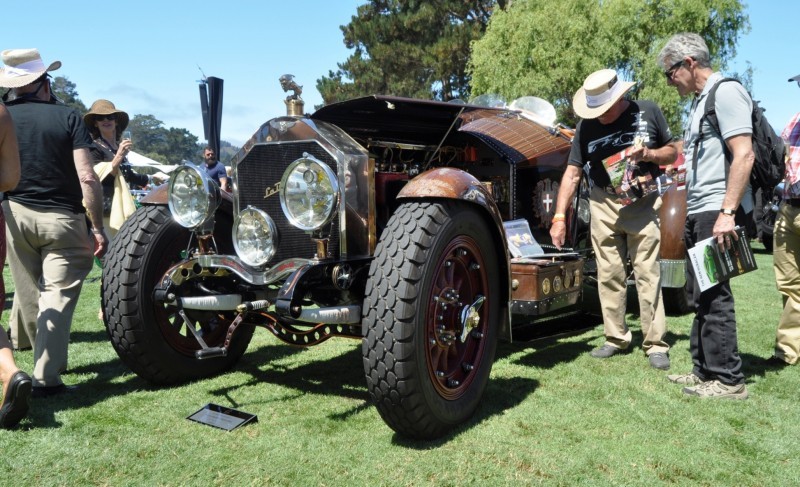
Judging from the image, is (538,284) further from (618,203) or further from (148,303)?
(148,303)

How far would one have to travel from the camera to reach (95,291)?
287 inches

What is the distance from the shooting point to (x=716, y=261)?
328 cm

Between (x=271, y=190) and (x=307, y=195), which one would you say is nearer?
(x=307, y=195)

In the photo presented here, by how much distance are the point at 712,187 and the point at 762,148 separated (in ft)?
1.06

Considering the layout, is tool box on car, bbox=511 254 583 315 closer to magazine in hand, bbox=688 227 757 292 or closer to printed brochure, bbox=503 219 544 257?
printed brochure, bbox=503 219 544 257

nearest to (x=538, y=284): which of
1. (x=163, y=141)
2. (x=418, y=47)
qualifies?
(x=418, y=47)

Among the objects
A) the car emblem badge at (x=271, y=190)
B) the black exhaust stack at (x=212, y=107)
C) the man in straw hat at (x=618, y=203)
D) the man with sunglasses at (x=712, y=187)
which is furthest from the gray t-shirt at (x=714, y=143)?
the black exhaust stack at (x=212, y=107)

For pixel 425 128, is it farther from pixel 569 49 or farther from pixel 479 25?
pixel 479 25

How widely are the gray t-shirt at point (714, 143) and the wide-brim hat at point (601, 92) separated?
0.59 m

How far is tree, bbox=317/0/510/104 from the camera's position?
2681 centimetres

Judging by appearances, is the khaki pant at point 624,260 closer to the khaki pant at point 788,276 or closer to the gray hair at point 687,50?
the khaki pant at point 788,276

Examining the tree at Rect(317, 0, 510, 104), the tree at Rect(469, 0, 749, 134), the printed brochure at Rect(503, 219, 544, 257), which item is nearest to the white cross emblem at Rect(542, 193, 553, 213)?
the printed brochure at Rect(503, 219, 544, 257)

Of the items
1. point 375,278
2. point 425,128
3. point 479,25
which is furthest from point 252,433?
point 479,25

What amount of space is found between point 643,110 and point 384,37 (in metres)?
26.1
